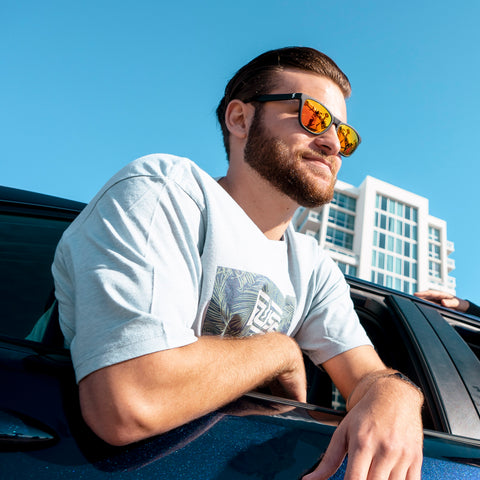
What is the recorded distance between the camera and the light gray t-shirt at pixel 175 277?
825 millimetres

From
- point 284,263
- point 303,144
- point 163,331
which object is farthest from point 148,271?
point 303,144

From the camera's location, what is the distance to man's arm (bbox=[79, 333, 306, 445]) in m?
0.73

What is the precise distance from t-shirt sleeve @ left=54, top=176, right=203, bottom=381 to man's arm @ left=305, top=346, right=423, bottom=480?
1.24 ft

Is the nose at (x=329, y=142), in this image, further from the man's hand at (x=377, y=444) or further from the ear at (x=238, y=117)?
the man's hand at (x=377, y=444)

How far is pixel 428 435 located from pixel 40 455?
84 centimetres

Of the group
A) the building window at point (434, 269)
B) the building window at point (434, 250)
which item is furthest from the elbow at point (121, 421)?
the building window at point (434, 250)

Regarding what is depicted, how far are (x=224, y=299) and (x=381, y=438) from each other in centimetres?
55

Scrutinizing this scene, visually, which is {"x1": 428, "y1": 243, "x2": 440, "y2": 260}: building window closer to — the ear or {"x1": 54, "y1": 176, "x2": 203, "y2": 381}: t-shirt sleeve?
the ear

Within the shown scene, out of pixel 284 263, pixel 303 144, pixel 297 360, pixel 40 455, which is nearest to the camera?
pixel 40 455

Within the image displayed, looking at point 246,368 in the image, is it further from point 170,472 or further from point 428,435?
point 428,435

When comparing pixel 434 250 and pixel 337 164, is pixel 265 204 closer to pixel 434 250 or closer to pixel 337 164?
pixel 337 164

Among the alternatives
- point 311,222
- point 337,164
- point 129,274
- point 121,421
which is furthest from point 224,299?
point 311,222

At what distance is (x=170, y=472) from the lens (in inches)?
27.3

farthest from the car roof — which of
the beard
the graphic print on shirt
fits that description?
the beard
